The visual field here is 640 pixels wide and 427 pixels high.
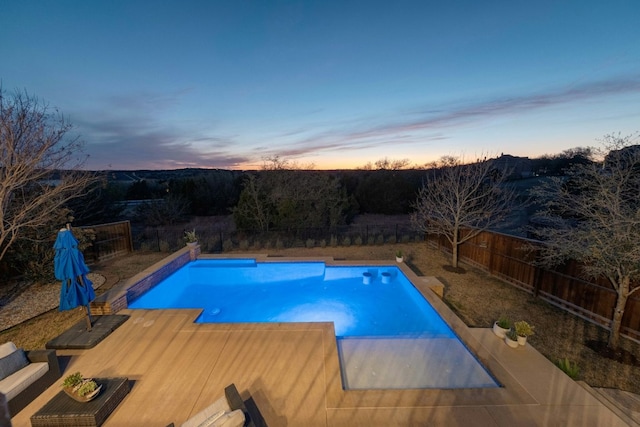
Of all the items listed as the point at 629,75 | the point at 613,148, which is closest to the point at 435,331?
the point at 613,148

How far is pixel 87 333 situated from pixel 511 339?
26.1ft

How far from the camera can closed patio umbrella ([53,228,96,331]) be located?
14.1ft

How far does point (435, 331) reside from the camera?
593 centimetres

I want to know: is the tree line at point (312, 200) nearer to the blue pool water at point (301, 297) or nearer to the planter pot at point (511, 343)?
the planter pot at point (511, 343)

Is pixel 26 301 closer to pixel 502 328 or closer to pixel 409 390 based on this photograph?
pixel 409 390

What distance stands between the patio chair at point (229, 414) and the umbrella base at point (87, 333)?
A: 3360 millimetres

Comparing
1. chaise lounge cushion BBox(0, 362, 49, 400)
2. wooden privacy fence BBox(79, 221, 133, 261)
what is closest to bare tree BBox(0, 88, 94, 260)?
wooden privacy fence BBox(79, 221, 133, 261)

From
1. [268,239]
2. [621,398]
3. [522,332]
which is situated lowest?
[621,398]

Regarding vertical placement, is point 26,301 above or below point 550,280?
below

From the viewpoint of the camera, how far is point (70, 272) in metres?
4.36

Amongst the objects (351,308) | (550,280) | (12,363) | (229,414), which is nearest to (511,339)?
(550,280)

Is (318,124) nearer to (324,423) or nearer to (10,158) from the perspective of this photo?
(10,158)

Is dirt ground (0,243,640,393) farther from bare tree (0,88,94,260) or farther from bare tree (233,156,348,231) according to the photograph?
bare tree (233,156,348,231)

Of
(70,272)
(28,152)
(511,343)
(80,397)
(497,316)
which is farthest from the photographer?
(497,316)
